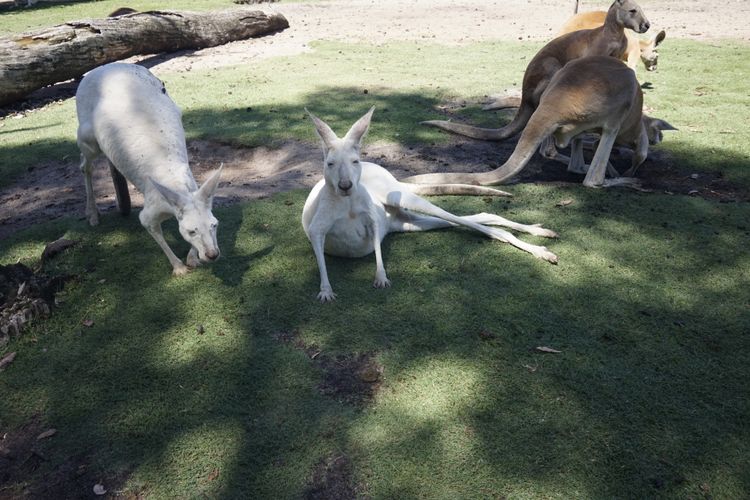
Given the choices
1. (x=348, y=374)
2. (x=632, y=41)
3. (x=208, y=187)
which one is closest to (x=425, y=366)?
(x=348, y=374)

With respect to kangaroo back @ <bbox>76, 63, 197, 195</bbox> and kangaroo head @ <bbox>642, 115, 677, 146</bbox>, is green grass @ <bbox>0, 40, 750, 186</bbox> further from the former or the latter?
kangaroo back @ <bbox>76, 63, 197, 195</bbox>

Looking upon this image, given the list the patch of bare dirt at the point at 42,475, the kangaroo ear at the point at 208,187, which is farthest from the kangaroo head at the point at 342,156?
the patch of bare dirt at the point at 42,475

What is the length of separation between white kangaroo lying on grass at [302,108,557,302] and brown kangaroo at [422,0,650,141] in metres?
1.67

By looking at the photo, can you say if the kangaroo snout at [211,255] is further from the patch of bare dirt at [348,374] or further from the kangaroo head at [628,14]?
the kangaroo head at [628,14]

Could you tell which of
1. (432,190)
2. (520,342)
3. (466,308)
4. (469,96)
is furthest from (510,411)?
(469,96)

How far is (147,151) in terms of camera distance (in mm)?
3119

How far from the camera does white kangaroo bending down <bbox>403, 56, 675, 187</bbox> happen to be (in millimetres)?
3924

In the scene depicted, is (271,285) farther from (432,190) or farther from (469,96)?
(469,96)

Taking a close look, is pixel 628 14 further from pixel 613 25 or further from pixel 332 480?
pixel 332 480

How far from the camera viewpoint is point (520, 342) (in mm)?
2504

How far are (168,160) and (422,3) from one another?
11175mm

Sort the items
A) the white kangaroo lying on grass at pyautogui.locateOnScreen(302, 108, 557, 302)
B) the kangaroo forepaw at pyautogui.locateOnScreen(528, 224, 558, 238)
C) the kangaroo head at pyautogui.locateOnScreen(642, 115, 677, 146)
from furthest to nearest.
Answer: the kangaroo head at pyautogui.locateOnScreen(642, 115, 677, 146) < the kangaroo forepaw at pyautogui.locateOnScreen(528, 224, 558, 238) < the white kangaroo lying on grass at pyautogui.locateOnScreen(302, 108, 557, 302)

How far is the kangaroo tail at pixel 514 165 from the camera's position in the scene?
4.01 meters

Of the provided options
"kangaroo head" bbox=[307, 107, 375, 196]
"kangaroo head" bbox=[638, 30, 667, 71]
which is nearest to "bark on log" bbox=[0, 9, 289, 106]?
"kangaroo head" bbox=[307, 107, 375, 196]
